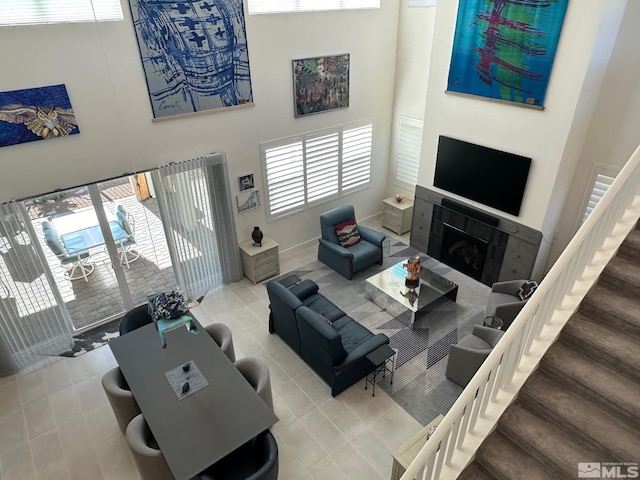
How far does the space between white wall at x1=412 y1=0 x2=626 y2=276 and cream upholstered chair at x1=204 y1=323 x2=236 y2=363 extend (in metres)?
4.81

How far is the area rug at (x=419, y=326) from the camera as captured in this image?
18.9 ft

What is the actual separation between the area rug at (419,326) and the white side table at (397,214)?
0.61m

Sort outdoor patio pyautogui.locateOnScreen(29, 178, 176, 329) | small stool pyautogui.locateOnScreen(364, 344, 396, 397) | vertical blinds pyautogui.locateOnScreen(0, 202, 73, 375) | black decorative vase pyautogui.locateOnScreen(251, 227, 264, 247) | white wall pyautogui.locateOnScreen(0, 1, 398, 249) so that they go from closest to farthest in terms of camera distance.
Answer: white wall pyautogui.locateOnScreen(0, 1, 398, 249) < small stool pyautogui.locateOnScreen(364, 344, 396, 397) < vertical blinds pyautogui.locateOnScreen(0, 202, 73, 375) < outdoor patio pyautogui.locateOnScreen(29, 178, 176, 329) < black decorative vase pyautogui.locateOnScreen(251, 227, 264, 247)

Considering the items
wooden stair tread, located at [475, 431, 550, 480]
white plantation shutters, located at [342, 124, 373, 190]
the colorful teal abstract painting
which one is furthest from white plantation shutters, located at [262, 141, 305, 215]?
wooden stair tread, located at [475, 431, 550, 480]

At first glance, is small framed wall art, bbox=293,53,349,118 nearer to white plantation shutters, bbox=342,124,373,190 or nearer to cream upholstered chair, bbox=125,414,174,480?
white plantation shutters, bbox=342,124,373,190

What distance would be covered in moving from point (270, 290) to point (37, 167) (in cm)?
344

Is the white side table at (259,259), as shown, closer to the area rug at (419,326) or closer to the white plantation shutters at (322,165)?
the area rug at (419,326)

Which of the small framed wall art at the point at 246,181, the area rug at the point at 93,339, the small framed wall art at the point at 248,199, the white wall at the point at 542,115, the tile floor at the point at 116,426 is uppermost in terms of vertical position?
the white wall at the point at 542,115

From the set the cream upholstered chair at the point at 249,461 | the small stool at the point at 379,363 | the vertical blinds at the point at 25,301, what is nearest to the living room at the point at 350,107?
the vertical blinds at the point at 25,301

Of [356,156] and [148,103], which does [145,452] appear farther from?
[356,156]

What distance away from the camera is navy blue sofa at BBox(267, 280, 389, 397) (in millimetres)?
5492

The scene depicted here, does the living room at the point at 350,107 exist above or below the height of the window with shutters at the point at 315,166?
above

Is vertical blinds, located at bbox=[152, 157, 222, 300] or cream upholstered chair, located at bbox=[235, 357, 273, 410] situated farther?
vertical blinds, located at bbox=[152, 157, 222, 300]

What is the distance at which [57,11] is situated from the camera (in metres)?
5.14
